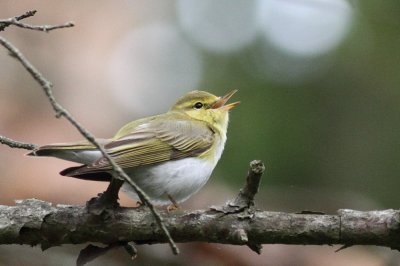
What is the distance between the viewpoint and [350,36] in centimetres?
1105

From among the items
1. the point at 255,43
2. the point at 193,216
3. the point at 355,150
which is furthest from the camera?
the point at 255,43

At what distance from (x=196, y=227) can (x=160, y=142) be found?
1696mm

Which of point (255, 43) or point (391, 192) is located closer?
point (391, 192)

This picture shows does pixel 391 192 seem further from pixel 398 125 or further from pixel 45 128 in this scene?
pixel 45 128

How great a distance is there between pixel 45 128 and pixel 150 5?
663 cm

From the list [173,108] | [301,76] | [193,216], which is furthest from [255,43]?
[193,216]

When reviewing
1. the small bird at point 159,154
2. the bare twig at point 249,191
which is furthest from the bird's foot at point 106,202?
the bare twig at point 249,191

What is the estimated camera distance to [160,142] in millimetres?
5332

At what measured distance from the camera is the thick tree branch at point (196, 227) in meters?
3.57

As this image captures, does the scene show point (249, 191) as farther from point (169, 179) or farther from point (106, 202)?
point (169, 179)

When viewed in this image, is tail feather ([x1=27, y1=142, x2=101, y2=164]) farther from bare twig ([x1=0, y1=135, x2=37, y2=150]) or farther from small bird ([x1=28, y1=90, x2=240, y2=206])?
bare twig ([x1=0, y1=135, x2=37, y2=150])

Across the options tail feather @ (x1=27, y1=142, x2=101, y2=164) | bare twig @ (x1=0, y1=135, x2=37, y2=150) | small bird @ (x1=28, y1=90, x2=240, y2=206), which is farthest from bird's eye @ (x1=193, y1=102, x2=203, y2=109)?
bare twig @ (x1=0, y1=135, x2=37, y2=150)

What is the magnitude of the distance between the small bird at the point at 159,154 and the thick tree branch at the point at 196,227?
332mm

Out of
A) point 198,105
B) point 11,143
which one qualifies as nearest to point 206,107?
point 198,105
